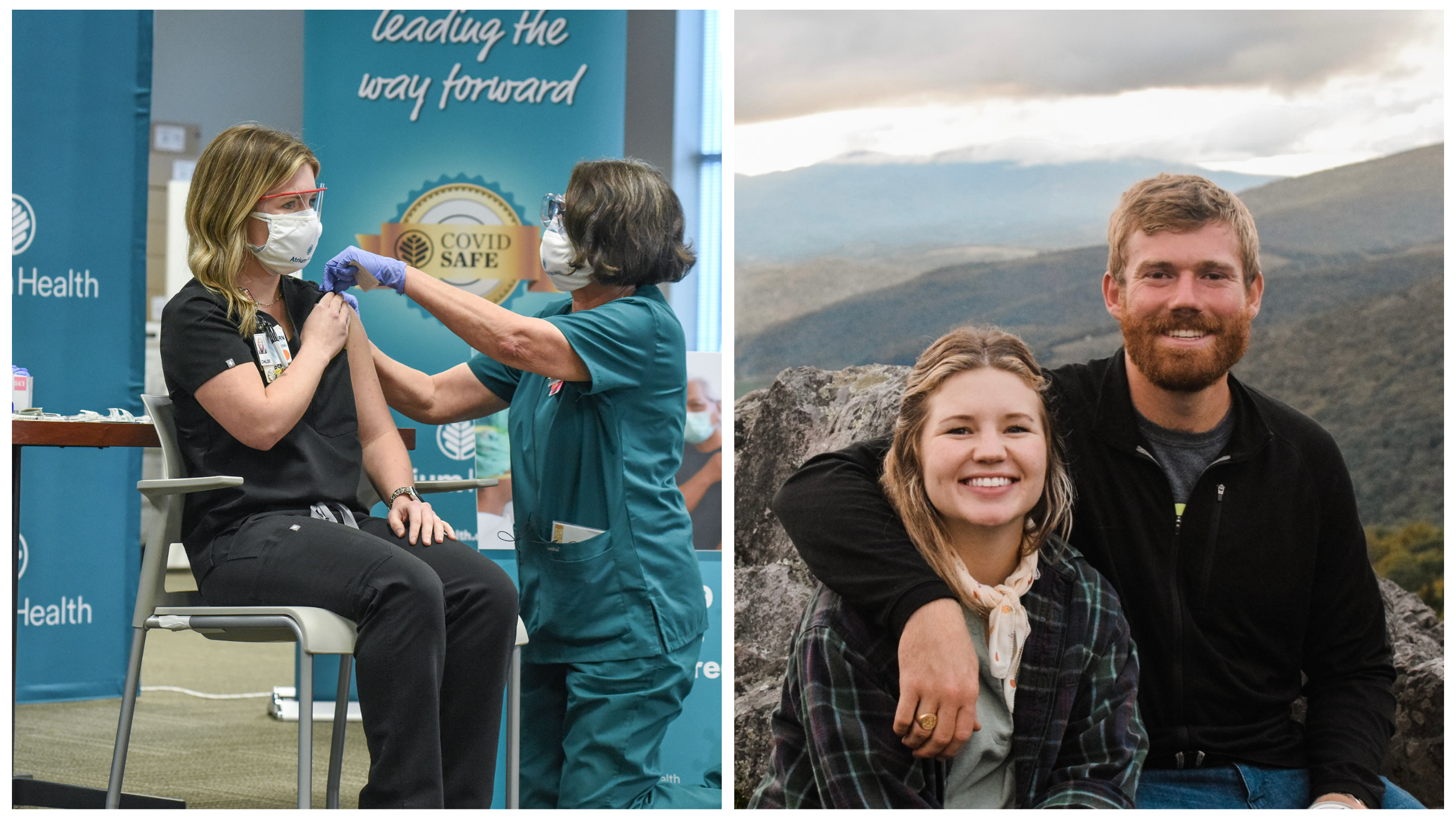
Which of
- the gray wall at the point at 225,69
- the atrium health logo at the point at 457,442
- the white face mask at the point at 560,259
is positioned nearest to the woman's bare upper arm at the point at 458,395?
the white face mask at the point at 560,259

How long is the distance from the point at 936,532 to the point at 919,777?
36 centimetres

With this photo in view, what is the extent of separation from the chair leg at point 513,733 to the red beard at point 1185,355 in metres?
1.09

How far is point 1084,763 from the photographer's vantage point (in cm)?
178

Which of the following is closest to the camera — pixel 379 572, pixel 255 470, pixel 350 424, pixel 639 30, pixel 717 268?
pixel 379 572

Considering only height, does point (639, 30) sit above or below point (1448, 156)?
above

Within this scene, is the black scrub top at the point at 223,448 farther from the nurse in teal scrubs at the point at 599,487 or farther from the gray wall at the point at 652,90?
the gray wall at the point at 652,90

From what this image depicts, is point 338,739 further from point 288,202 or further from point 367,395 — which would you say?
point 288,202

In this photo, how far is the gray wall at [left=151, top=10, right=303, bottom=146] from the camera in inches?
273

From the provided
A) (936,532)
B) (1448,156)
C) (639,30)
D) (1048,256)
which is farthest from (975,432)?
(639,30)

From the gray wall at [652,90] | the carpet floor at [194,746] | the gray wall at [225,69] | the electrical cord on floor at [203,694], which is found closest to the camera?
the carpet floor at [194,746]

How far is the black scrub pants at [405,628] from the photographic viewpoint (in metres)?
1.72

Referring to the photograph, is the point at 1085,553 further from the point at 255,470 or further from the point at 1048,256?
the point at 255,470

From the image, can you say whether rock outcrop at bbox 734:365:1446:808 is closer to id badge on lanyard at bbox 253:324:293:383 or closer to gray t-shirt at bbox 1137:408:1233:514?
gray t-shirt at bbox 1137:408:1233:514

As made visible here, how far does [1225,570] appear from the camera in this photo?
1.85 metres
